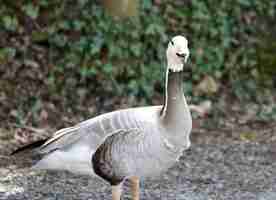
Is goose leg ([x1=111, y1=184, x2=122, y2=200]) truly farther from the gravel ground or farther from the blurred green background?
the blurred green background

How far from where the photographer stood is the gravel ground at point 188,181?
5.98 metres

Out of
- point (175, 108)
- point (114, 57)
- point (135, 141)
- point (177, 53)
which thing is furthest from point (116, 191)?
point (114, 57)

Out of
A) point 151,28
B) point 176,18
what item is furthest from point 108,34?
point 176,18

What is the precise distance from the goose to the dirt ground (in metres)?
0.84

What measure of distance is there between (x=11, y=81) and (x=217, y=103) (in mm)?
2659

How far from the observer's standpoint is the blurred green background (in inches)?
336

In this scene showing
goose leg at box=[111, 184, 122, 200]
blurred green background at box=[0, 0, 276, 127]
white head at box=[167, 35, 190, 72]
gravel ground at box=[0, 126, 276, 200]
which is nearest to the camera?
white head at box=[167, 35, 190, 72]

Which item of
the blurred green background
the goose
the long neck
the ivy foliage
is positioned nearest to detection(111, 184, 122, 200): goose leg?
the goose

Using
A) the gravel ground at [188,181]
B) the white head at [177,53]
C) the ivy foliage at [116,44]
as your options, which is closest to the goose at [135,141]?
the white head at [177,53]

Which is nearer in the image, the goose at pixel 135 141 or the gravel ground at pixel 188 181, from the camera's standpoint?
the goose at pixel 135 141

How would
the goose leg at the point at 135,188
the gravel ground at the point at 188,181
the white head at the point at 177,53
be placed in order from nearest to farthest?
the white head at the point at 177,53
the goose leg at the point at 135,188
the gravel ground at the point at 188,181

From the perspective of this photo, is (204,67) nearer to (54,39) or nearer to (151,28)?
(151,28)

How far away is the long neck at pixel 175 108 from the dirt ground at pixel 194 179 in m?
1.20

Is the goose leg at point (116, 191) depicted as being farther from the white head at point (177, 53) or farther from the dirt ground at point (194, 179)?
the white head at point (177, 53)
